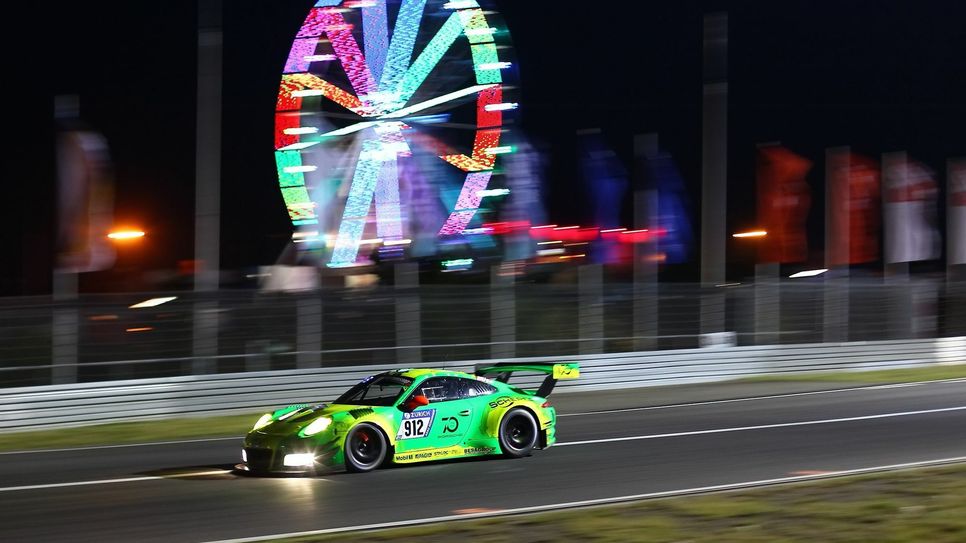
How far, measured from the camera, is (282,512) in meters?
8.24

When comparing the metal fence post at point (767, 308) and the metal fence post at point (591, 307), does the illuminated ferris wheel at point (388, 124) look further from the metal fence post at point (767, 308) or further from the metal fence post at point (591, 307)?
the metal fence post at point (767, 308)

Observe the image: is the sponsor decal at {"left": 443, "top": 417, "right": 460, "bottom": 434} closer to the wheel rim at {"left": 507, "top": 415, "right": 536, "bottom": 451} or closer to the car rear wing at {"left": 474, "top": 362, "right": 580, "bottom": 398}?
the wheel rim at {"left": 507, "top": 415, "right": 536, "bottom": 451}

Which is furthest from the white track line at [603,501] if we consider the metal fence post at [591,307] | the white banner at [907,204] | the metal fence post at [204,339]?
the white banner at [907,204]

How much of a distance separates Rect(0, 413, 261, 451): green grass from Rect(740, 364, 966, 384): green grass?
10.2 m

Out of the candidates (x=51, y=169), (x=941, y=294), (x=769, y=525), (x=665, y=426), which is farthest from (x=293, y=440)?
(x=51, y=169)

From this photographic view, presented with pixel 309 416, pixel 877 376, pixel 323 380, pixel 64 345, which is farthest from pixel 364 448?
pixel 877 376

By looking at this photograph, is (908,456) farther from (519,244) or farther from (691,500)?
(519,244)

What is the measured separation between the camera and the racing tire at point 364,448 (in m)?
10.0

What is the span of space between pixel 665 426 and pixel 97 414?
25.2 feet

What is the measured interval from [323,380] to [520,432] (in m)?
6.93

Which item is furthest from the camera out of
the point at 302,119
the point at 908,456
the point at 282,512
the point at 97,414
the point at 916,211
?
the point at 916,211

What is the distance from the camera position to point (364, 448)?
1019 centimetres

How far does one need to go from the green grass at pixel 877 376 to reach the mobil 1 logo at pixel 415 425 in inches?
458

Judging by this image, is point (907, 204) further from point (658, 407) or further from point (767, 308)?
point (658, 407)
